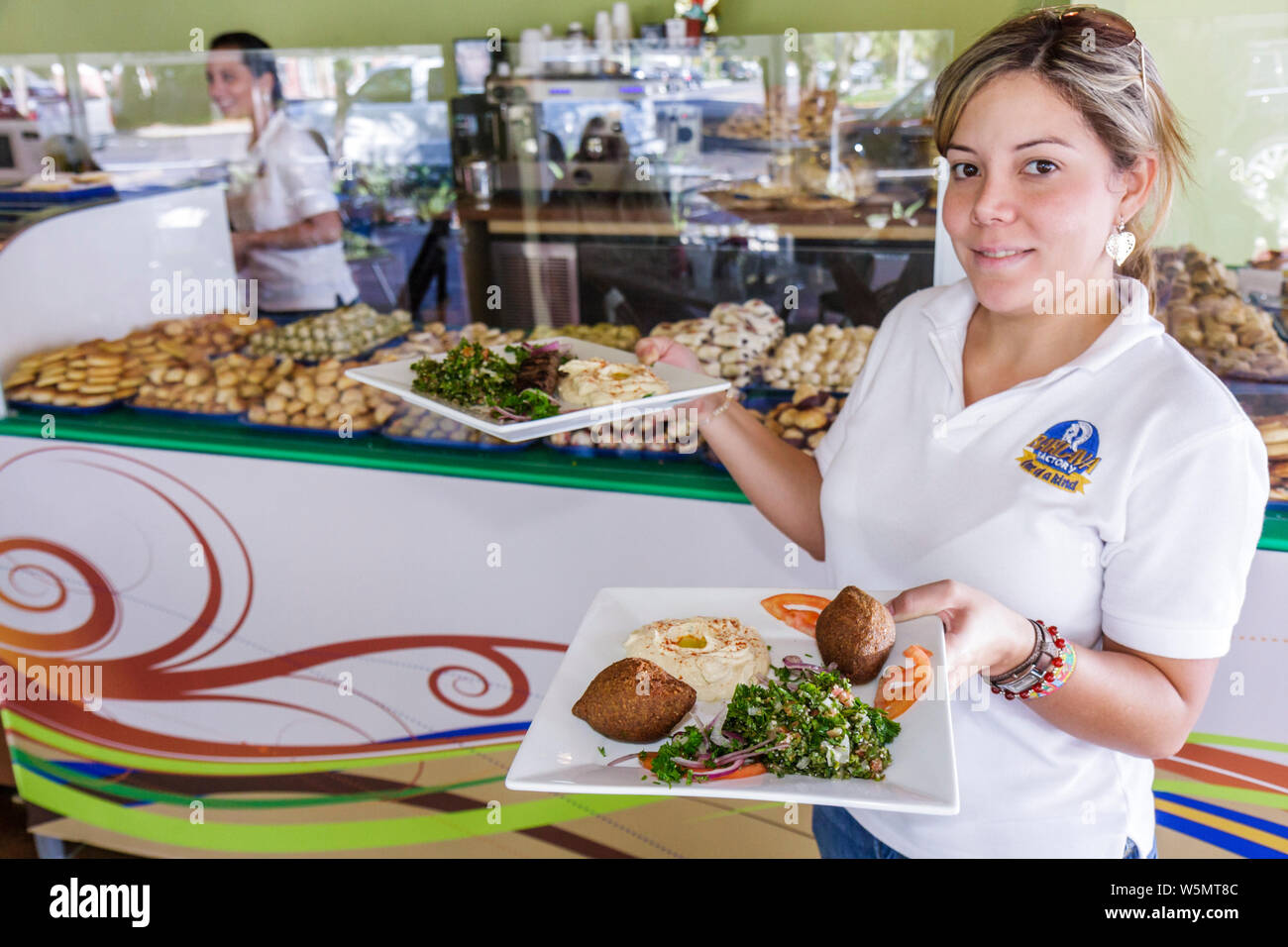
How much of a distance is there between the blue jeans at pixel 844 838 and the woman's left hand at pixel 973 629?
18.0 inches

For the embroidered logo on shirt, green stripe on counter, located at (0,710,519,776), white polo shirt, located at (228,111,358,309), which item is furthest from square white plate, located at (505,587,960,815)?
white polo shirt, located at (228,111,358,309)

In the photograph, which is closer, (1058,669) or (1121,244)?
(1058,669)

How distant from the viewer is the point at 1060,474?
4.69 feet

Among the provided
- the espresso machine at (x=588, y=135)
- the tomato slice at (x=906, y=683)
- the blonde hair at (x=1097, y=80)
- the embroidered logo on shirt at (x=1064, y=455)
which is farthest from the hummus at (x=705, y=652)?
the espresso machine at (x=588, y=135)

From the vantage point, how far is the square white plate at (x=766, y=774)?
121 centimetres

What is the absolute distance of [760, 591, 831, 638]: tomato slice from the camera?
1.66 meters

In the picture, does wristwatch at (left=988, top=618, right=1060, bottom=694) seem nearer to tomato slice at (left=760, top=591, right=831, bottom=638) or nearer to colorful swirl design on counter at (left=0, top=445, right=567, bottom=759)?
tomato slice at (left=760, top=591, right=831, bottom=638)

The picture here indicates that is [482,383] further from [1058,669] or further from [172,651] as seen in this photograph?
[172,651]

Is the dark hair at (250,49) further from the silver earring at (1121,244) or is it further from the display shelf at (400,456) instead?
the silver earring at (1121,244)

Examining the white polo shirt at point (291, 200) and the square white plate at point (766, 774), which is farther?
the white polo shirt at point (291, 200)

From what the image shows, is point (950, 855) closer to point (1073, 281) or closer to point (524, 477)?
point (1073, 281)

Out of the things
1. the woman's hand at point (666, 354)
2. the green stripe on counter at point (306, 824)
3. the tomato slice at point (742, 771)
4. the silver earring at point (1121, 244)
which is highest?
the silver earring at point (1121, 244)

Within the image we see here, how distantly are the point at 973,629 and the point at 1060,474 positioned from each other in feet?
0.90

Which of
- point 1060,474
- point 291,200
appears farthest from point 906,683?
point 291,200
